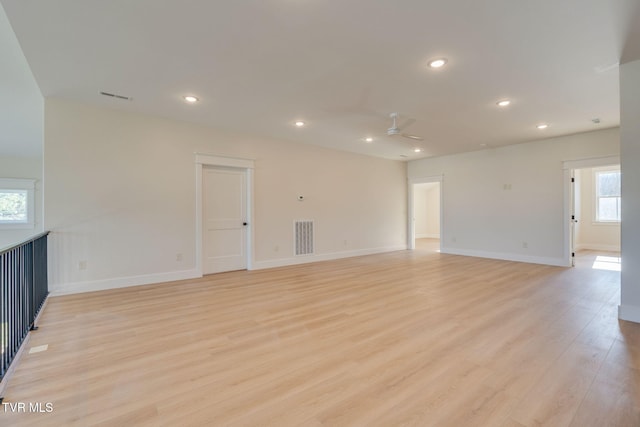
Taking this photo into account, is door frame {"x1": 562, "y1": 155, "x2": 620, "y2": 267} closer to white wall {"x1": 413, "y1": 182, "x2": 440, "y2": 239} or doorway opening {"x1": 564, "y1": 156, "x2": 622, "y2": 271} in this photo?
doorway opening {"x1": 564, "y1": 156, "x2": 622, "y2": 271}

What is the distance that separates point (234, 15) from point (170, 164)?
3184 mm

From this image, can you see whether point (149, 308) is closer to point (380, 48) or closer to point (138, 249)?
point (138, 249)

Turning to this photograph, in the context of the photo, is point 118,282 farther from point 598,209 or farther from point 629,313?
point 598,209

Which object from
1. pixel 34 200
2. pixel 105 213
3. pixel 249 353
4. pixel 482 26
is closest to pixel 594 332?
pixel 482 26

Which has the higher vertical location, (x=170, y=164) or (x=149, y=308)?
(x=170, y=164)

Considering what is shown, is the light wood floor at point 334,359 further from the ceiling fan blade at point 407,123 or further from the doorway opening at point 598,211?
the doorway opening at point 598,211

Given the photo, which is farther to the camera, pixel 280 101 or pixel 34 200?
pixel 34 200

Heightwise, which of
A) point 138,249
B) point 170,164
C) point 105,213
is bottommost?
point 138,249

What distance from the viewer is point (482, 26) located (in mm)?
2348

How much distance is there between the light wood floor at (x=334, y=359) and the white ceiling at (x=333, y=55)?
2616 millimetres

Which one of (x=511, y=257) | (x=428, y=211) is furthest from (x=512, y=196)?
(x=428, y=211)

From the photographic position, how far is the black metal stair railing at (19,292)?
6.86 ft

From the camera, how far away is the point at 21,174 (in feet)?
25.1

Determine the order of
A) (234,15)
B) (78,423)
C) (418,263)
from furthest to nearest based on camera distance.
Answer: (418,263), (234,15), (78,423)
